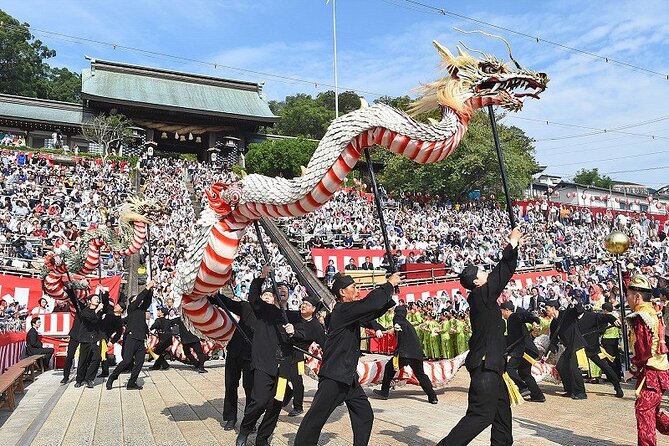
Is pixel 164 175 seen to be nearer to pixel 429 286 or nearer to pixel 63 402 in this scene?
pixel 429 286

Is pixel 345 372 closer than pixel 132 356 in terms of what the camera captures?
Yes

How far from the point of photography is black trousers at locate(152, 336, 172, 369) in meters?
11.6

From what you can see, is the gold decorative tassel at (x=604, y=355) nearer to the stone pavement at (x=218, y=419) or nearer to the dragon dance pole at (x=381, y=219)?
the stone pavement at (x=218, y=419)

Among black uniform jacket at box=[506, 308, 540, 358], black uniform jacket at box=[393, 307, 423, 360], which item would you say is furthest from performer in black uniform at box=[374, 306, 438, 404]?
black uniform jacket at box=[506, 308, 540, 358]

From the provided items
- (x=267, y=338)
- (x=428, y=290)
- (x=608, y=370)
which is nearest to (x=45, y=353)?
(x=267, y=338)

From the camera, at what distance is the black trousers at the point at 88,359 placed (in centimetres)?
978

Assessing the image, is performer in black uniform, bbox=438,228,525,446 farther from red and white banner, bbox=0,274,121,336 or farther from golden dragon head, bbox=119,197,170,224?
red and white banner, bbox=0,274,121,336

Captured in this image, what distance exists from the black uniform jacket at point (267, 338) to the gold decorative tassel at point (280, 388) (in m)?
0.08

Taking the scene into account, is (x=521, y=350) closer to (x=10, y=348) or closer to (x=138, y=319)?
(x=138, y=319)

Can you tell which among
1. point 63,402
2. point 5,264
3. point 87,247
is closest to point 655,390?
point 63,402

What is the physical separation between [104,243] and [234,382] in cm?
485

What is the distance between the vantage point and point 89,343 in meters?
9.75

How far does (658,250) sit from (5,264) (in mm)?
24781

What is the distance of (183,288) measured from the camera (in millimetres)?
6410
